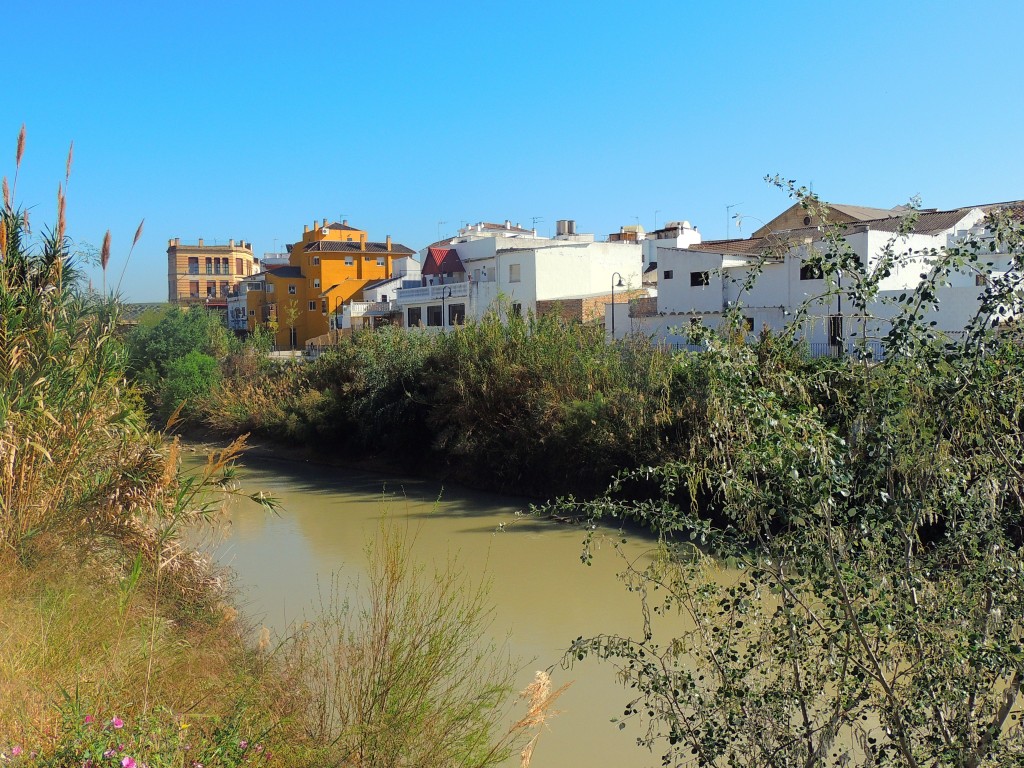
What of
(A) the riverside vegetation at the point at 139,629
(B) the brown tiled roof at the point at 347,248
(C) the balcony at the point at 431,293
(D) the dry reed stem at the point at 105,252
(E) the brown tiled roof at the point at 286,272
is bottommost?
(A) the riverside vegetation at the point at 139,629

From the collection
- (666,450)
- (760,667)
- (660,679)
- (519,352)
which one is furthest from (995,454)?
(519,352)

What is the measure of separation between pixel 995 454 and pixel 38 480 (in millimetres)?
5878

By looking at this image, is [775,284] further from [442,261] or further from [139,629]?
[139,629]

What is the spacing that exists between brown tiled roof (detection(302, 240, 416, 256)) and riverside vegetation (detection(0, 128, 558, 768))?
45.5m

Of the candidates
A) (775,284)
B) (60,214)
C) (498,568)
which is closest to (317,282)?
(775,284)

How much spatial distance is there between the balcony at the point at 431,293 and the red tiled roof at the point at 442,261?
2256 mm

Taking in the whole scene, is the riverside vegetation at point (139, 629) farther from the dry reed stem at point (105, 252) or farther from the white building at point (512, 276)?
the white building at point (512, 276)

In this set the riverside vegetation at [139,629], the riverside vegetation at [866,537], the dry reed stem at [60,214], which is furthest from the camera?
the dry reed stem at [60,214]

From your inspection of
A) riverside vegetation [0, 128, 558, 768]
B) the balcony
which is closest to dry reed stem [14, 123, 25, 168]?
riverside vegetation [0, 128, 558, 768]

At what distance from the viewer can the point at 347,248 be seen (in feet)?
176

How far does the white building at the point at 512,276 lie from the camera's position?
36.2 m

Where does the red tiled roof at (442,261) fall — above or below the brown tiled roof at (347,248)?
below

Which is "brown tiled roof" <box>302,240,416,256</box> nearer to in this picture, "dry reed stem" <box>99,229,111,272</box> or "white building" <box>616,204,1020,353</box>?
"white building" <box>616,204,1020,353</box>

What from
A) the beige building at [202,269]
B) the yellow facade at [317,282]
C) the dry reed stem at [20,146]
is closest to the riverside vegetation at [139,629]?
the dry reed stem at [20,146]
